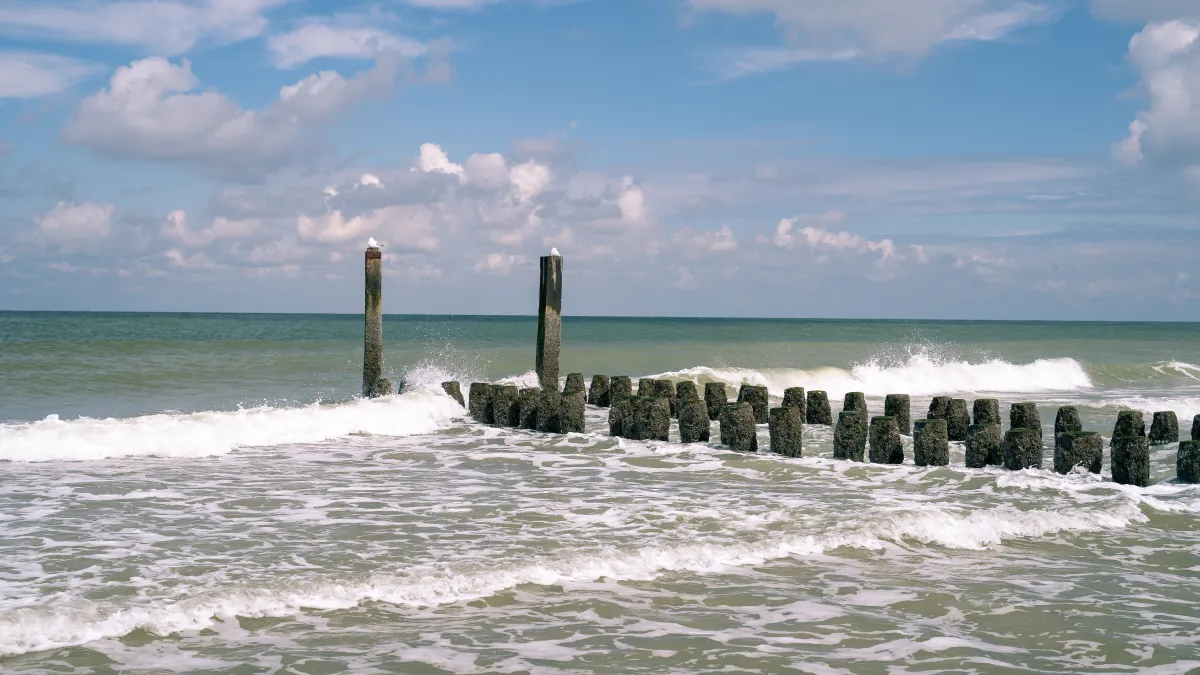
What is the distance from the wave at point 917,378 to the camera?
79.8ft

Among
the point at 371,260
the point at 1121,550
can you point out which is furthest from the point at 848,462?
the point at 371,260

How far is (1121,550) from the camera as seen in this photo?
7176 mm

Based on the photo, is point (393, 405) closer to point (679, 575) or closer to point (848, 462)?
point (848, 462)

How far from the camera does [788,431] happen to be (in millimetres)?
11250

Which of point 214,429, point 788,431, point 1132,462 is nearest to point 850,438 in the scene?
point 788,431

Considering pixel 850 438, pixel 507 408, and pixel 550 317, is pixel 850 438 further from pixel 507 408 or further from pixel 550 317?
pixel 550 317

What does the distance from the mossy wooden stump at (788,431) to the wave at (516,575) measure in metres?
2.94

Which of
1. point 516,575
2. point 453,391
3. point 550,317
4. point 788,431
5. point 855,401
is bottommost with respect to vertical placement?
point 516,575

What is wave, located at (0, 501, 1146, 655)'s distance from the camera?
5.21 metres

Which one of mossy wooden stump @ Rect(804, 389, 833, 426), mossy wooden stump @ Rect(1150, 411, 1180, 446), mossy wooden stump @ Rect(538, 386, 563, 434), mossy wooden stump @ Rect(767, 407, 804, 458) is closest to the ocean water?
mossy wooden stump @ Rect(1150, 411, 1180, 446)

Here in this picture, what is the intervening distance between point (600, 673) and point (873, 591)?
7.20 feet

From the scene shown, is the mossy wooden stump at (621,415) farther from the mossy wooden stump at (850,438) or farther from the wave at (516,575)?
the wave at (516,575)

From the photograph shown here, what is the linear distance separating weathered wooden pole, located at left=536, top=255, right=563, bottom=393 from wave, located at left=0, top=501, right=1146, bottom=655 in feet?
30.0

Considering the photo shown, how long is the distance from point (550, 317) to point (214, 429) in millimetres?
6227
